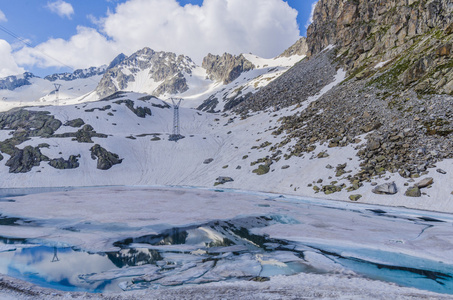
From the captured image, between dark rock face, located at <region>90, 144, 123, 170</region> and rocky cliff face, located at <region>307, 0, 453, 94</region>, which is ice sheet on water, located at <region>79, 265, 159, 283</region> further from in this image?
dark rock face, located at <region>90, 144, 123, 170</region>

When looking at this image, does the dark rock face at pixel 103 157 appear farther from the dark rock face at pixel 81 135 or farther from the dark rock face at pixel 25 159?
the dark rock face at pixel 25 159

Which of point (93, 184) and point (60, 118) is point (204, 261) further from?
point (60, 118)

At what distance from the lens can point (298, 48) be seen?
182 meters

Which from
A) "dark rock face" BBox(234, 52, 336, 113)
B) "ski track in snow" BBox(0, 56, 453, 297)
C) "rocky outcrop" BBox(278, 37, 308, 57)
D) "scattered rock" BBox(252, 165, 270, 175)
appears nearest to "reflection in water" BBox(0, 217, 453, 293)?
"ski track in snow" BBox(0, 56, 453, 297)

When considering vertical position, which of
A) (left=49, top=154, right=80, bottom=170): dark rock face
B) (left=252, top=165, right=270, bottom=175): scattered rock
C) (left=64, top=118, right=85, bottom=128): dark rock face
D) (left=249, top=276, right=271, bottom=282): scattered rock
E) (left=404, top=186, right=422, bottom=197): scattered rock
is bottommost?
(left=249, top=276, right=271, bottom=282): scattered rock

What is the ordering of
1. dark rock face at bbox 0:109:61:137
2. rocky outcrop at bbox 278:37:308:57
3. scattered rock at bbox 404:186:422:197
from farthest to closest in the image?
rocky outcrop at bbox 278:37:308:57 < dark rock face at bbox 0:109:61:137 < scattered rock at bbox 404:186:422:197

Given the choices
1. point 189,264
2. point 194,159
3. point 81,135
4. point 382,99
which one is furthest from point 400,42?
point 81,135

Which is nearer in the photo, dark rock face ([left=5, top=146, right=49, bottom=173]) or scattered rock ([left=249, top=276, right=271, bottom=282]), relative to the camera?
scattered rock ([left=249, top=276, right=271, bottom=282])

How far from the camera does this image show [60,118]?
67.6 m

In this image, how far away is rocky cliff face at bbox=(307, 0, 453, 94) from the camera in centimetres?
3288

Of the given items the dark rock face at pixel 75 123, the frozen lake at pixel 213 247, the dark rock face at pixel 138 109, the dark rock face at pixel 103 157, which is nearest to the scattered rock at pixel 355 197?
the frozen lake at pixel 213 247

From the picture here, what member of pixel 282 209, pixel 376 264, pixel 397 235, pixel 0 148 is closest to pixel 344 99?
pixel 282 209

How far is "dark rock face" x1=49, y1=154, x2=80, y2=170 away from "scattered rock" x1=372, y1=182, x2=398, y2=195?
49.9 metres

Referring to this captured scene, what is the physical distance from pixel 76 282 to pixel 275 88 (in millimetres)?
78107
